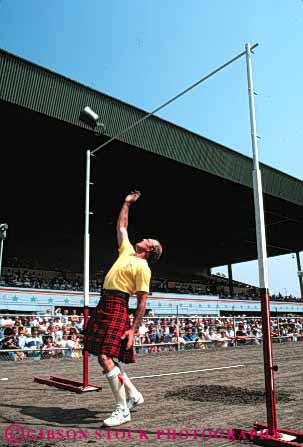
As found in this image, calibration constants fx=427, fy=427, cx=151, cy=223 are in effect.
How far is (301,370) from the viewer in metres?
6.63

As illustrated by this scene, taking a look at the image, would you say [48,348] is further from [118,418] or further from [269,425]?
[269,425]

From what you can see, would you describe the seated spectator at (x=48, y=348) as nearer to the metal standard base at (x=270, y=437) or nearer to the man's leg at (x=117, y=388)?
the man's leg at (x=117, y=388)

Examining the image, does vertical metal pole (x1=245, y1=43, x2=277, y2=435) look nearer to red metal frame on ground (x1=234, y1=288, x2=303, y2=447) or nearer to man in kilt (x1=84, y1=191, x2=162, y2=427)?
red metal frame on ground (x1=234, y1=288, x2=303, y2=447)

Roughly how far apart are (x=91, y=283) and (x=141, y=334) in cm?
1029

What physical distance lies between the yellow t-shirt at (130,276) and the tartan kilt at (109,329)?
9 centimetres

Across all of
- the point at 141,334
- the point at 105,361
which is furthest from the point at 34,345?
the point at 105,361

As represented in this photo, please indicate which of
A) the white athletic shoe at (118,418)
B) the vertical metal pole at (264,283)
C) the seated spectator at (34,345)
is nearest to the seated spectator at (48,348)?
the seated spectator at (34,345)

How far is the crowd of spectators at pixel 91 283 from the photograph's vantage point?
65.4 ft

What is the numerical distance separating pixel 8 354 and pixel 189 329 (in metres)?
5.98

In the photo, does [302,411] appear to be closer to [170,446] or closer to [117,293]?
[170,446]

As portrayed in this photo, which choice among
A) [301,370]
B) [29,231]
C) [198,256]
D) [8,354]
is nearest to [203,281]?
[198,256]

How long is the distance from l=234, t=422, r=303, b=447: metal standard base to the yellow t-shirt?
117 cm

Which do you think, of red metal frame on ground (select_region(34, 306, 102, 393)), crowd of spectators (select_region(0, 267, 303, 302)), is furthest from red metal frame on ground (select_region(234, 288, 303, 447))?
crowd of spectators (select_region(0, 267, 303, 302))

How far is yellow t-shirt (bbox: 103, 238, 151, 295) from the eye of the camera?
3.25 metres
